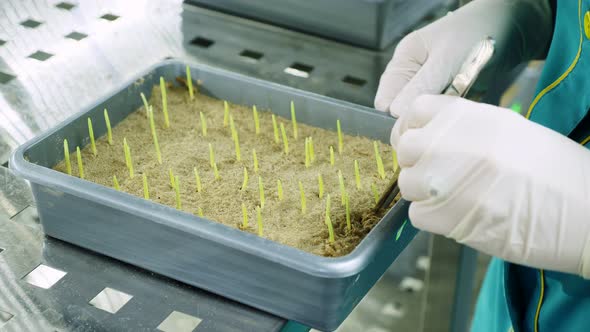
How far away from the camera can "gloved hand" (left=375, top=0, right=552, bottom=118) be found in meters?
0.99

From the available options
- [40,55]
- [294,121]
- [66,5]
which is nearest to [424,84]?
[294,121]

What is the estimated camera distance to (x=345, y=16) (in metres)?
1.28

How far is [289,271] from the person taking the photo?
2.40ft

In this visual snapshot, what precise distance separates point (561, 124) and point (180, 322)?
52 centimetres

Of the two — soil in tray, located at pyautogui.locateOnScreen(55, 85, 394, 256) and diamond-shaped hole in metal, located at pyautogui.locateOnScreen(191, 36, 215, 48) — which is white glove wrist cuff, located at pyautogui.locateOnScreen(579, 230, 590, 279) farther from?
diamond-shaped hole in metal, located at pyautogui.locateOnScreen(191, 36, 215, 48)

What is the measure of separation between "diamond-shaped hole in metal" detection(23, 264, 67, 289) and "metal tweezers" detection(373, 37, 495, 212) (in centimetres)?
36

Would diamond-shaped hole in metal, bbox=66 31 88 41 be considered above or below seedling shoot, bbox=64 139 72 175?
below

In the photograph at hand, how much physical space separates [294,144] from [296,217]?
164 millimetres

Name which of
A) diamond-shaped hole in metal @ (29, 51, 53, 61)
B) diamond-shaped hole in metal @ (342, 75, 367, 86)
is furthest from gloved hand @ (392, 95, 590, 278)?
diamond-shaped hole in metal @ (29, 51, 53, 61)

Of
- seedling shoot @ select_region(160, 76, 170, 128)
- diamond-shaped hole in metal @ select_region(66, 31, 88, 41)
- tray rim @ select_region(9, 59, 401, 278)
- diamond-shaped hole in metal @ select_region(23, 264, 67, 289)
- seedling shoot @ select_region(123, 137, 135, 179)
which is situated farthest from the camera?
diamond-shaped hole in metal @ select_region(66, 31, 88, 41)

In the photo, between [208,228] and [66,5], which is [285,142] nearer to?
[208,228]

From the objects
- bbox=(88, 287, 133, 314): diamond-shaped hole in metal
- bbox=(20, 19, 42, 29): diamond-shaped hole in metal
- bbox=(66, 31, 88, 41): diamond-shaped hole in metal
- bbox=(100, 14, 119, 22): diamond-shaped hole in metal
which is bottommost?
bbox=(88, 287, 133, 314): diamond-shaped hole in metal

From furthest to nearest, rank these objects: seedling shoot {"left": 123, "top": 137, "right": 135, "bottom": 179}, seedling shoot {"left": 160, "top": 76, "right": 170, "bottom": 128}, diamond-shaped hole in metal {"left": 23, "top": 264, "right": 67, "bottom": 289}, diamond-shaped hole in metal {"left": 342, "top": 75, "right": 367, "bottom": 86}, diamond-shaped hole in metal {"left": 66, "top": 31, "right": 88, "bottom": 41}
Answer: diamond-shaped hole in metal {"left": 66, "top": 31, "right": 88, "bottom": 41}, diamond-shaped hole in metal {"left": 342, "top": 75, "right": 367, "bottom": 86}, seedling shoot {"left": 160, "top": 76, "right": 170, "bottom": 128}, seedling shoot {"left": 123, "top": 137, "right": 135, "bottom": 179}, diamond-shaped hole in metal {"left": 23, "top": 264, "right": 67, "bottom": 289}

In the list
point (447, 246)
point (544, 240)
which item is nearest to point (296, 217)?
point (544, 240)
